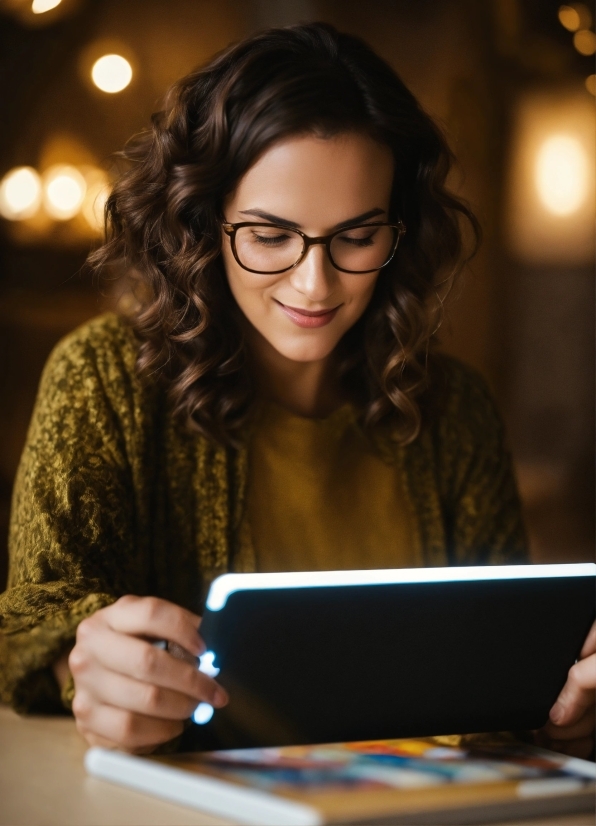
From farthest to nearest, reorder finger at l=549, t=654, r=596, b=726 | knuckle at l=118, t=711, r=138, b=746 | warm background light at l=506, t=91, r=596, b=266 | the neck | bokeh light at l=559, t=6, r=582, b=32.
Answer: warm background light at l=506, t=91, r=596, b=266, bokeh light at l=559, t=6, r=582, b=32, the neck, finger at l=549, t=654, r=596, b=726, knuckle at l=118, t=711, r=138, b=746

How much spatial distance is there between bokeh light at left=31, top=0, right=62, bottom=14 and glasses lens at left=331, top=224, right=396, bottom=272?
3.13 feet

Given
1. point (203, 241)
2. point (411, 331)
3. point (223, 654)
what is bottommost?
point (223, 654)

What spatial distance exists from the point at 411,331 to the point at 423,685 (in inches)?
27.7

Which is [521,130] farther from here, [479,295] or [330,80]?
[330,80]

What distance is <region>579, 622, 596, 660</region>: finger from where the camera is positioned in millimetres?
920

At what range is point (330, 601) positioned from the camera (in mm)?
769

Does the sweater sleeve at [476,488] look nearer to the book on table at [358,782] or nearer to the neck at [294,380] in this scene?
the neck at [294,380]

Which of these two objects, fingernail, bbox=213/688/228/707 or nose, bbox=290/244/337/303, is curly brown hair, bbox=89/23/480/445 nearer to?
nose, bbox=290/244/337/303

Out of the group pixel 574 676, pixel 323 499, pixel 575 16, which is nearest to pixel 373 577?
pixel 574 676

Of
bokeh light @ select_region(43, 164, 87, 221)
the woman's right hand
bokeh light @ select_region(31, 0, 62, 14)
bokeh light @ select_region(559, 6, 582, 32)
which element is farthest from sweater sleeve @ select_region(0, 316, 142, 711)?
bokeh light @ select_region(559, 6, 582, 32)

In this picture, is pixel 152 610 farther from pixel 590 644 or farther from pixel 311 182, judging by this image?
pixel 311 182

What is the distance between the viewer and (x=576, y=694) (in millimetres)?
925

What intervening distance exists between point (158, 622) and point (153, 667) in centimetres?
4

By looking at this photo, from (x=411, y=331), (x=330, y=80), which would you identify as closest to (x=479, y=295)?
(x=411, y=331)
